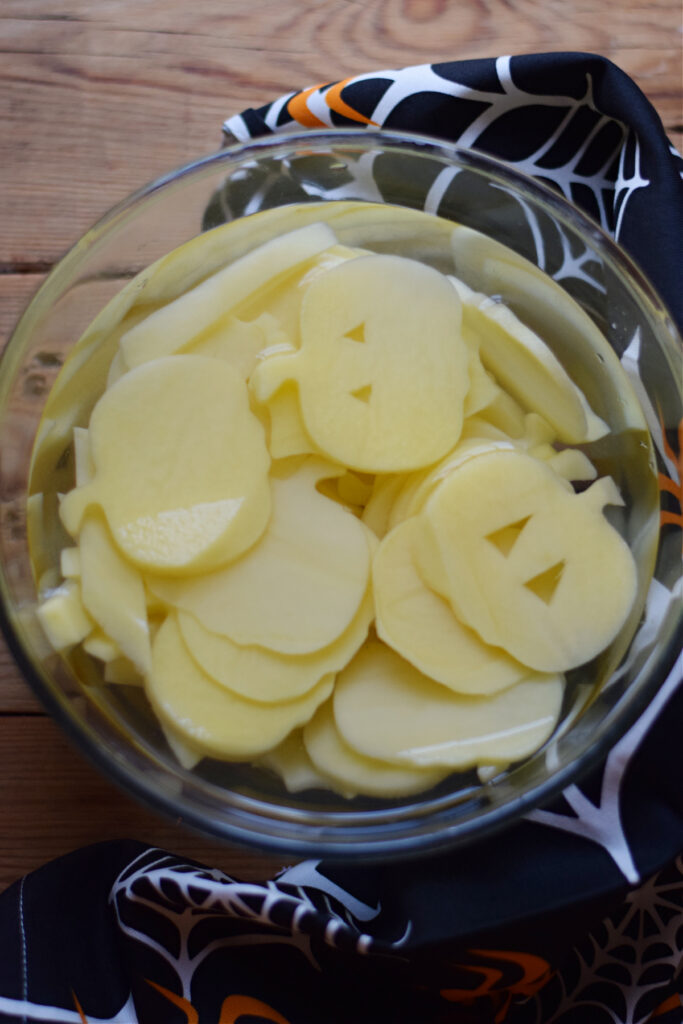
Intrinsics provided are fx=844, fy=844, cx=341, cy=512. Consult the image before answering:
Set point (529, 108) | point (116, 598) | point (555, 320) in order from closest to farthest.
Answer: point (116, 598) → point (555, 320) → point (529, 108)

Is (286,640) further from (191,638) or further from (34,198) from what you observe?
(34,198)

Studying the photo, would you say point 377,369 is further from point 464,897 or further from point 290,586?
point 464,897

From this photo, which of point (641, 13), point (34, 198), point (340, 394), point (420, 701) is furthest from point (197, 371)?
point (641, 13)

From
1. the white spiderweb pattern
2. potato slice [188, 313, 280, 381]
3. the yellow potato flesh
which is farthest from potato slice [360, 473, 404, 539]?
the white spiderweb pattern

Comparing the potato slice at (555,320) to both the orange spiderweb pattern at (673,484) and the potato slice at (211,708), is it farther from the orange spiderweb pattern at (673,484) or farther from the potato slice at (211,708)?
the potato slice at (211,708)

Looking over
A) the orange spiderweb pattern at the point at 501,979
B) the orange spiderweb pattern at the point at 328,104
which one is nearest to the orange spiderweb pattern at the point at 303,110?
the orange spiderweb pattern at the point at 328,104

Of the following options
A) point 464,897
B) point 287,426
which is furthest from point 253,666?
point 464,897
